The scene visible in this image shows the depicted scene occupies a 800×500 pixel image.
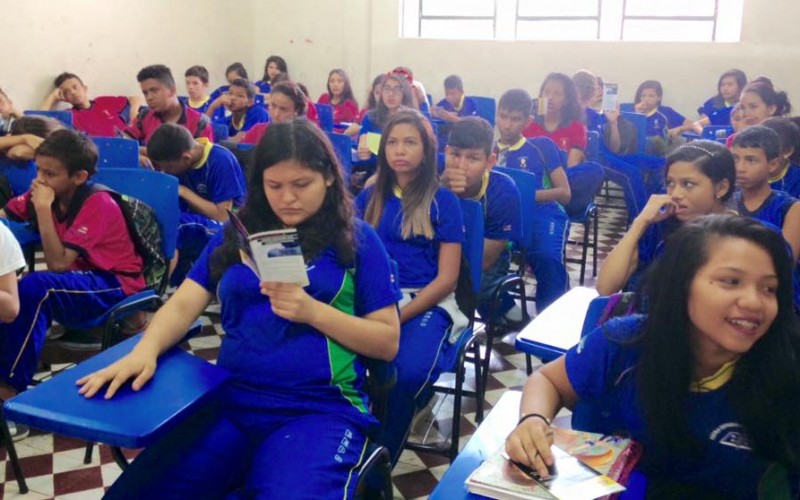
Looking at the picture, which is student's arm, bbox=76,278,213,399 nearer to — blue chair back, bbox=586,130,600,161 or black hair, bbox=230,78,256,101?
blue chair back, bbox=586,130,600,161

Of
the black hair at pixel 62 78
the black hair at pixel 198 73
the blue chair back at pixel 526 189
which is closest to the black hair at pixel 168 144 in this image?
the blue chair back at pixel 526 189

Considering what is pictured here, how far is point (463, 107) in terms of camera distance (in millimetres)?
7750

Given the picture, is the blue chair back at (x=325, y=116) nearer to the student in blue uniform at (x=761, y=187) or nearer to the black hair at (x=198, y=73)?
the black hair at (x=198, y=73)

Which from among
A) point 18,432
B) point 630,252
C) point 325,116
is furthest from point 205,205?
point 325,116

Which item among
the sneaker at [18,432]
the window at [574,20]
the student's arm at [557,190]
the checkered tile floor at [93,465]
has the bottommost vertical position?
the checkered tile floor at [93,465]

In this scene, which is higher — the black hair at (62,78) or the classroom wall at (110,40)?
the classroom wall at (110,40)

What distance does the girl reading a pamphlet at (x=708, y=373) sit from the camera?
129 cm

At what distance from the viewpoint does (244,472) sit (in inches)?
61.9

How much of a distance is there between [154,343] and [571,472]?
3.18 ft

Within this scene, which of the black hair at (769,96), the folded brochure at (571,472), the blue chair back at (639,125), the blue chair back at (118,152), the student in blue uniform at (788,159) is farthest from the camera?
the blue chair back at (639,125)

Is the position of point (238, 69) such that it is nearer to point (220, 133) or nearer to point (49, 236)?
point (220, 133)

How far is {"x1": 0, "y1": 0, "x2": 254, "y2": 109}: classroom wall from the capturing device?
6152 mm

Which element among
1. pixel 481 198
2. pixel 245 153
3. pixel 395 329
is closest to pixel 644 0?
pixel 245 153

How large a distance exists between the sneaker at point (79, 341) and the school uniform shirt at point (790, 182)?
302 cm
